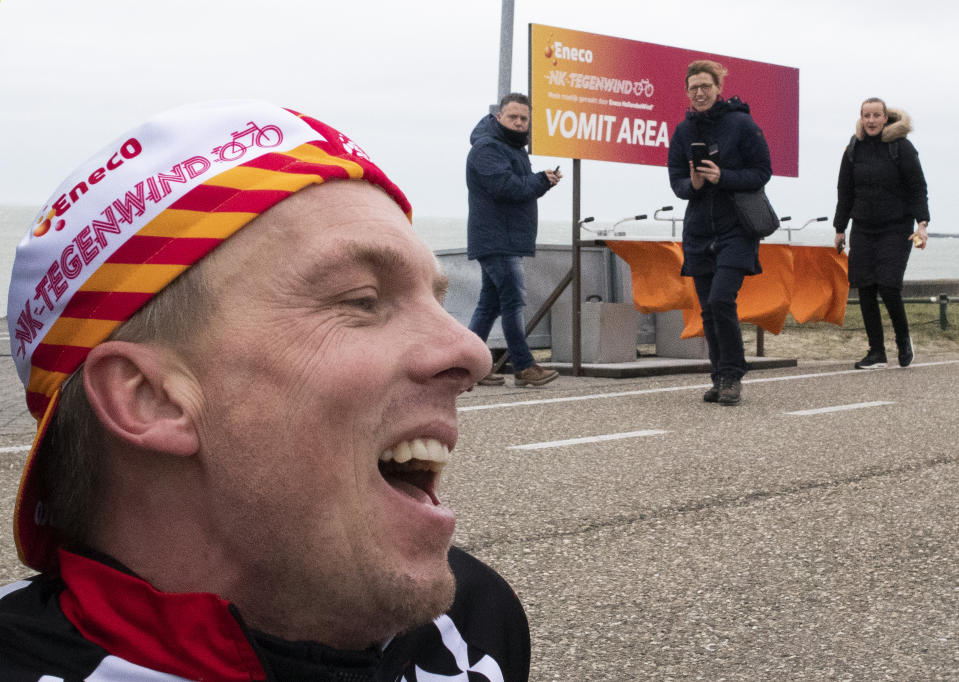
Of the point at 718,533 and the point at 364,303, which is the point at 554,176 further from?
the point at 364,303

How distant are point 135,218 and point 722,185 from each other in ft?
20.4

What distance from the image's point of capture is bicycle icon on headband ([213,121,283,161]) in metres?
1.19

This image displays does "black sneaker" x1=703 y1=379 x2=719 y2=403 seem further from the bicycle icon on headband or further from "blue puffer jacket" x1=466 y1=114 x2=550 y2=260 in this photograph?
the bicycle icon on headband

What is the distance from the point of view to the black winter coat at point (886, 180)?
30.0 feet

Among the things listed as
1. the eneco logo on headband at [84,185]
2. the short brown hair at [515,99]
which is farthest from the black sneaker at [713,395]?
the eneco logo on headband at [84,185]

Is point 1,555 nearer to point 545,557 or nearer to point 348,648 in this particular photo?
point 545,557

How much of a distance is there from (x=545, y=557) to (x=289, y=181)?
7.60 ft

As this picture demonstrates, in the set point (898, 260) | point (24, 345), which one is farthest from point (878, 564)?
point (898, 260)

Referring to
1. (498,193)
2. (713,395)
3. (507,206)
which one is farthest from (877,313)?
(498,193)

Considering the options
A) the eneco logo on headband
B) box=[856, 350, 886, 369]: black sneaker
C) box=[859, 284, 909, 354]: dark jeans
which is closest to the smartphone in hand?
box=[859, 284, 909, 354]: dark jeans

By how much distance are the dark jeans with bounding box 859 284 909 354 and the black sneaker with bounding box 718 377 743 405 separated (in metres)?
2.77

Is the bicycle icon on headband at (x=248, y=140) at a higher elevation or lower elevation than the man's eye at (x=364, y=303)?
higher

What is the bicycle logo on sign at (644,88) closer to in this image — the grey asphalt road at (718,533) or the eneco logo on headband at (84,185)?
the grey asphalt road at (718,533)

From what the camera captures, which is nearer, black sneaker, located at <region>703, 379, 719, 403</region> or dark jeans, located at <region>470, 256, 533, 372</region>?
black sneaker, located at <region>703, 379, 719, 403</region>
